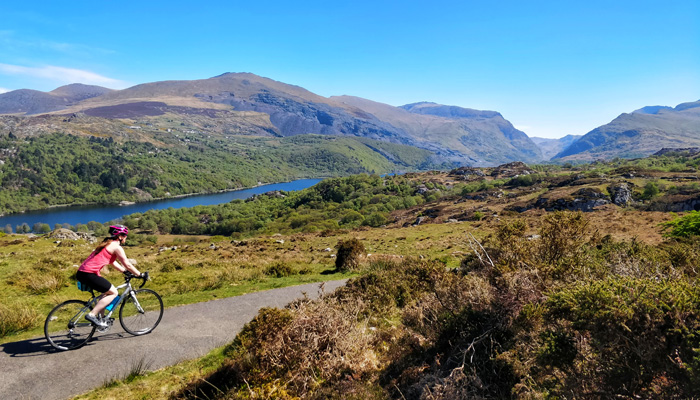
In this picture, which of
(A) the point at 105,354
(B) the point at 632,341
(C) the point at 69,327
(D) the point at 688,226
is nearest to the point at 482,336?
(B) the point at 632,341

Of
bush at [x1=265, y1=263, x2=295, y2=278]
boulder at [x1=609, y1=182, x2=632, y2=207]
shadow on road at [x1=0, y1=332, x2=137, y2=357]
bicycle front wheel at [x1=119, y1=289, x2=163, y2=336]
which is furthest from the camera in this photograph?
boulder at [x1=609, y1=182, x2=632, y2=207]

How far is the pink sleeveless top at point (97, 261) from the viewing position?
7591mm

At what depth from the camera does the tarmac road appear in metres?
6.20

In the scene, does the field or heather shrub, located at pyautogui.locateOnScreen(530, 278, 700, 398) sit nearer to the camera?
heather shrub, located at pyautogui.locateOnScreen(530, 278, 700, 398)

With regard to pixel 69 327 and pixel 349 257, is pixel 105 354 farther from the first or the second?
pixel 349 257

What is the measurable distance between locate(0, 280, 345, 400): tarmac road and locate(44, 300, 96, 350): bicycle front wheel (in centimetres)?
20

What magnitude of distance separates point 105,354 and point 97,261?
6.83 ft

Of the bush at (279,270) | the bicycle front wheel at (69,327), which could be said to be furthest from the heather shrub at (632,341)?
the bush at (279,270)

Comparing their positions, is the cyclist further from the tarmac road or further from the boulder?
the boulder

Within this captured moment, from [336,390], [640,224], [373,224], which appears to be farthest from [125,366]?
[373,224]

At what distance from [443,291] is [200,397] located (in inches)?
200

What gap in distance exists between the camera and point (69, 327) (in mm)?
7547

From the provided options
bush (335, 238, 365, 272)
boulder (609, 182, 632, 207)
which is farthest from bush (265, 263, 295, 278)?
boulder (609, 182, 632, 207)

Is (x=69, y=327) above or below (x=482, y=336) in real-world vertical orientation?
below
